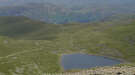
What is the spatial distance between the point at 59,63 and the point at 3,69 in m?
69.6

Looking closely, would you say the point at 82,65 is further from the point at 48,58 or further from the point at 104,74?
the point at 104,74

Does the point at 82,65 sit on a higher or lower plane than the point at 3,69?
higher

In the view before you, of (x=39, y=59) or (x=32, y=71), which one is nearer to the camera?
(x=32, y=71)

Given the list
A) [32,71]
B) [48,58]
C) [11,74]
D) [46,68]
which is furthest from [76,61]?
[11,74]

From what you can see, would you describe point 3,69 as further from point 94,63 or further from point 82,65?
point 94,63

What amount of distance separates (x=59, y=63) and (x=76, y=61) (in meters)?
17.7

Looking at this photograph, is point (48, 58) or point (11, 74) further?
point (48, 58)

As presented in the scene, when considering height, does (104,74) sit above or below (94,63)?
below

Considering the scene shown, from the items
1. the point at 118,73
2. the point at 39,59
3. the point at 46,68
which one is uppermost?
the point at 39,59

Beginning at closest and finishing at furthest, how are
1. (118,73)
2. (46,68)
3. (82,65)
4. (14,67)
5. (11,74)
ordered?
(118,73) < (11,74) < (14,67) < (46,68) < (82,65)

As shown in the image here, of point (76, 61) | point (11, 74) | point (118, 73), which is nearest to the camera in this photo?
point (118, 73)

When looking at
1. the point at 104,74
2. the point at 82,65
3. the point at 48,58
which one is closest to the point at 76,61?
the point at 82,65

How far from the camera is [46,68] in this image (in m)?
149

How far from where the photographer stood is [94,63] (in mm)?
179250
